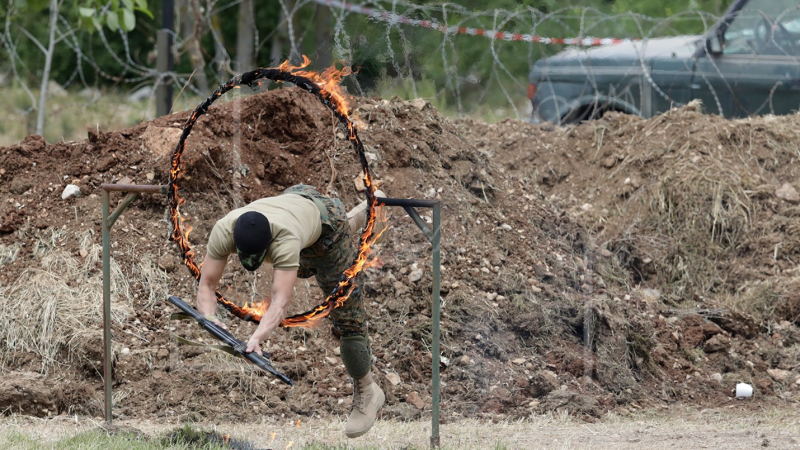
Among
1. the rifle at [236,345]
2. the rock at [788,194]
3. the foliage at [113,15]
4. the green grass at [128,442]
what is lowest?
the green grass at [128,442]

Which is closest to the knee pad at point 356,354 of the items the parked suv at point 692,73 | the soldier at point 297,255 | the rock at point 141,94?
the soldier at point 297,255

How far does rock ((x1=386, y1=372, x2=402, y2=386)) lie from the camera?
5645mm

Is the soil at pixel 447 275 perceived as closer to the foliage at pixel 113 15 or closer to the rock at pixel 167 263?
the rock at pixel 167 263

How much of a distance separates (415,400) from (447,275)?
103 cm

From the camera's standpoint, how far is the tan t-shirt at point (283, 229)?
3.78 m

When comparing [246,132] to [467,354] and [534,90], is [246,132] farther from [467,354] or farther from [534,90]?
[534,90]

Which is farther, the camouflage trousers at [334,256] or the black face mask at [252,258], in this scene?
the camouflage trousers at [334,256]

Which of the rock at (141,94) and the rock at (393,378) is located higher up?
the rock at (141,94)

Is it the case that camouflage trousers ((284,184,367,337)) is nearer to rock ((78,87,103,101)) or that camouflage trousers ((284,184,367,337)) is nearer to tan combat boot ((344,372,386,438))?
tan combat boot ((344,372,386,438))

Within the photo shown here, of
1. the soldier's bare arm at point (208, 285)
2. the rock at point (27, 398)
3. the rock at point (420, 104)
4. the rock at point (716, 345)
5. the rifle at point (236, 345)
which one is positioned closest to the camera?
→ the rifle at point (236, 345)

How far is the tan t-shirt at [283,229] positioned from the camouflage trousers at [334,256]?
9cm

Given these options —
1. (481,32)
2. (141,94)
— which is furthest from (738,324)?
(141,94)

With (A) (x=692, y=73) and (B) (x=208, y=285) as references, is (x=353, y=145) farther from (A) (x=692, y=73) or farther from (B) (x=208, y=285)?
(A) (x=692, y=73)

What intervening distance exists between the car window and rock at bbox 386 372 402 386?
5398mm
